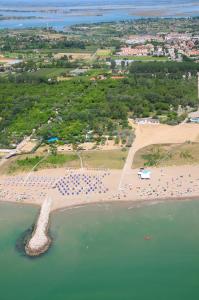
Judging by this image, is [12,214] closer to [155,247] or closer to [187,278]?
[155,247]

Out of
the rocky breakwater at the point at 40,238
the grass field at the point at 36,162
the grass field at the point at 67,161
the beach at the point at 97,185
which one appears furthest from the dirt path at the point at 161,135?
the rocky breakwater at the point at 40,238

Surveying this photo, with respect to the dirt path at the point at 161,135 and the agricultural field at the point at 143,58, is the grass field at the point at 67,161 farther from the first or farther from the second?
the agricultural field at the point at 143,58

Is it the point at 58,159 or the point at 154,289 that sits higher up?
the point at 58,159

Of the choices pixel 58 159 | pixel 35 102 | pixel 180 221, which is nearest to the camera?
pixel 180 221

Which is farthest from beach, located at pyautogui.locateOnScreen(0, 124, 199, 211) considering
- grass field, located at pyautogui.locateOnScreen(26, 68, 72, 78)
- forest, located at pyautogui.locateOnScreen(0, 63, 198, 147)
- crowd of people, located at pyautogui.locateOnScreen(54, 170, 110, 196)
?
grass field, located at pyautogui.locateOnScreen(26, 68, 72, 78)

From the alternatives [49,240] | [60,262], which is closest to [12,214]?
[49,240]

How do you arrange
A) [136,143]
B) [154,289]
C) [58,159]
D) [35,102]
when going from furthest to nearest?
[35,102]
[136,143]
[58,159]
[154,289]
